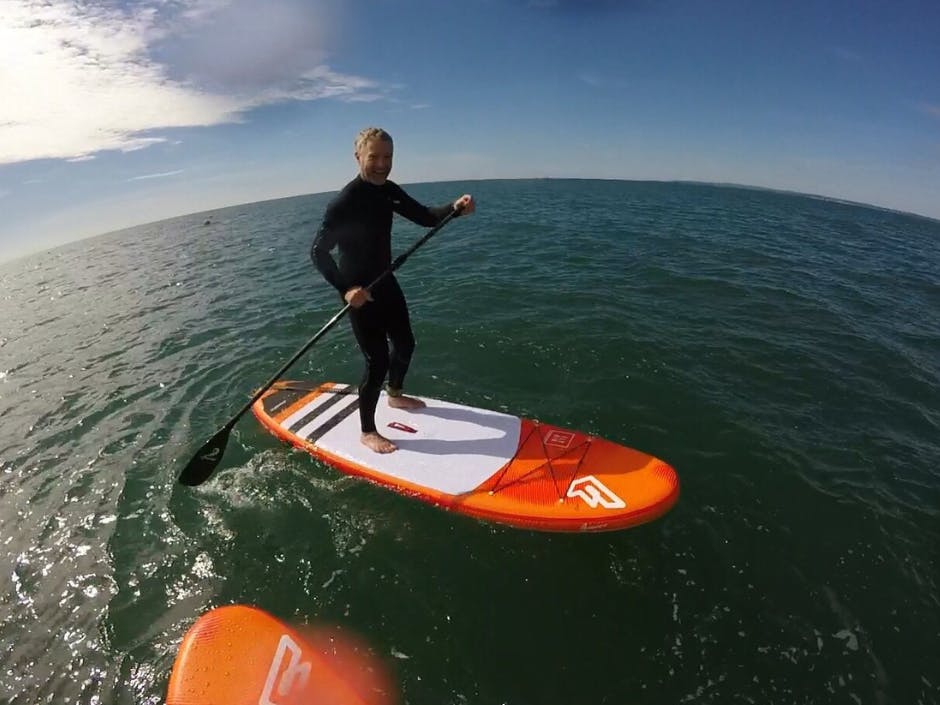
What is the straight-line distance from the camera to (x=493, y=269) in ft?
49.2

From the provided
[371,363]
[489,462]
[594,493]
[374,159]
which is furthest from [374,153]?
[594,493]

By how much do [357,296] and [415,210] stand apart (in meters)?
1.36

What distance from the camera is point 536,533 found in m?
4.79

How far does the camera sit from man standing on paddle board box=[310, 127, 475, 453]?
4.35 meters

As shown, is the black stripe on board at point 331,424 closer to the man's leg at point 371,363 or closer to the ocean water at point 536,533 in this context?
the ocean water at point 536,533

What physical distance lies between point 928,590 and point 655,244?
1718 cm

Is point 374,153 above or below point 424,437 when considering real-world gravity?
above

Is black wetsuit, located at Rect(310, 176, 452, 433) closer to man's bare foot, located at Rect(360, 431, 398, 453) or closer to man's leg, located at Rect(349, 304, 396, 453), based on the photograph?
man's leg, located at Rect(349, 304, 396, 453)

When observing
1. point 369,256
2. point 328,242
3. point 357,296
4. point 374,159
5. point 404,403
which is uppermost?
point 374,159

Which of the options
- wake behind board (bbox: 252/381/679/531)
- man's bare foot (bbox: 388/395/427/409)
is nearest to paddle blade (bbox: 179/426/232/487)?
wake behind board (bbox: 252/381/679/531)

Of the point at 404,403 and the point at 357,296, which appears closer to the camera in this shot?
the point at 357,296

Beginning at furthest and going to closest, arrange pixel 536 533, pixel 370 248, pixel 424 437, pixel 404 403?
pixel 404 403 → pixel 424 437 → pixel 536 533 → pixel 370 248

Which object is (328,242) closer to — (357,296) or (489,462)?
(357,296)

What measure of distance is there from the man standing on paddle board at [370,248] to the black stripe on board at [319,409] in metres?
1.28
